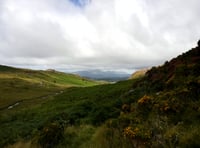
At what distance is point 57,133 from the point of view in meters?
12.6

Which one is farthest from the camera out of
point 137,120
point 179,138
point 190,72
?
point 190,72

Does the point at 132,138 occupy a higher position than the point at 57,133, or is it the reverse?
the point at 132,138

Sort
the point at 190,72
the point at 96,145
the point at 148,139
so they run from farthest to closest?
1. the point at 190,72
2. the point at 96,145
3. the point at 148,139

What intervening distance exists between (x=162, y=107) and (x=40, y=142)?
5353 mm

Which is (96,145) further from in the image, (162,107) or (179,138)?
(162,107)

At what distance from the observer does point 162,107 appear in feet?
39.0

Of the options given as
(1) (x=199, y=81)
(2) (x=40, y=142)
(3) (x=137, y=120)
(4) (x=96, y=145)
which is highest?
(1) (x=199, y=81)

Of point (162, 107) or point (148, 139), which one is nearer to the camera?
point (148, 139)

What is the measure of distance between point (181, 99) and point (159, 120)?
11.9ft

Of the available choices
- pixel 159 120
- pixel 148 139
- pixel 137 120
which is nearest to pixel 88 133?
pixel 137 120

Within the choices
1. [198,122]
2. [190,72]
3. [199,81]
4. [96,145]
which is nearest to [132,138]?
[96,145]

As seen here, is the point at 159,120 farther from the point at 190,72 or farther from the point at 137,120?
the point at 190,72

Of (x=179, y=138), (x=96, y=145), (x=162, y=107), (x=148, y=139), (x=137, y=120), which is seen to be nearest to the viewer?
(x=179, y=138)

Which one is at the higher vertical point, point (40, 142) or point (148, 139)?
point (148, 139)
